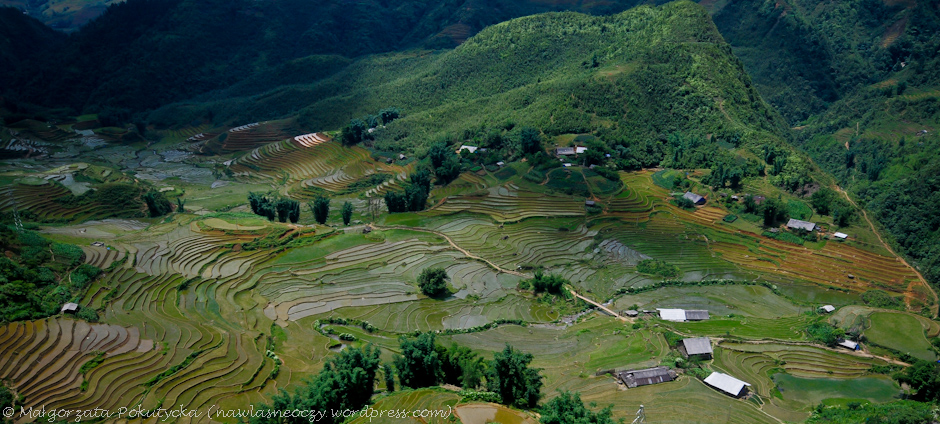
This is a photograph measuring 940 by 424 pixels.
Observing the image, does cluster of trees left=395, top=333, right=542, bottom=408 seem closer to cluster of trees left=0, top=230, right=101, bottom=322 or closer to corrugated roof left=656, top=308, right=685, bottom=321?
corrugated roof left=656, top=308, right=685, bottom=321

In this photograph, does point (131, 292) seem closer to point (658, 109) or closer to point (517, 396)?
point (517, 396)

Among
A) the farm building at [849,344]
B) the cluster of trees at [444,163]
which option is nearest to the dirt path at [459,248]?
the cluster of trees at [444,163]

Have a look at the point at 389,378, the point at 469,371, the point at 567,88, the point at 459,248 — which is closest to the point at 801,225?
the point at 459,248

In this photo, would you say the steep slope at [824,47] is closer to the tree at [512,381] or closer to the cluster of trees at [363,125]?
the cluster of trees at [363,125]

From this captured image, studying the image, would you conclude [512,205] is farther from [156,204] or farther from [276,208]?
[156,204]

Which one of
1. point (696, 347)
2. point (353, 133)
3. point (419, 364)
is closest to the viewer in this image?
point (419, 364)

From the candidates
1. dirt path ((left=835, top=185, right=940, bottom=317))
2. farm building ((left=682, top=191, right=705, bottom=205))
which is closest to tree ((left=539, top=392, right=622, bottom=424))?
dirt path ((left=835, top=185, right=940, bottom=317))
